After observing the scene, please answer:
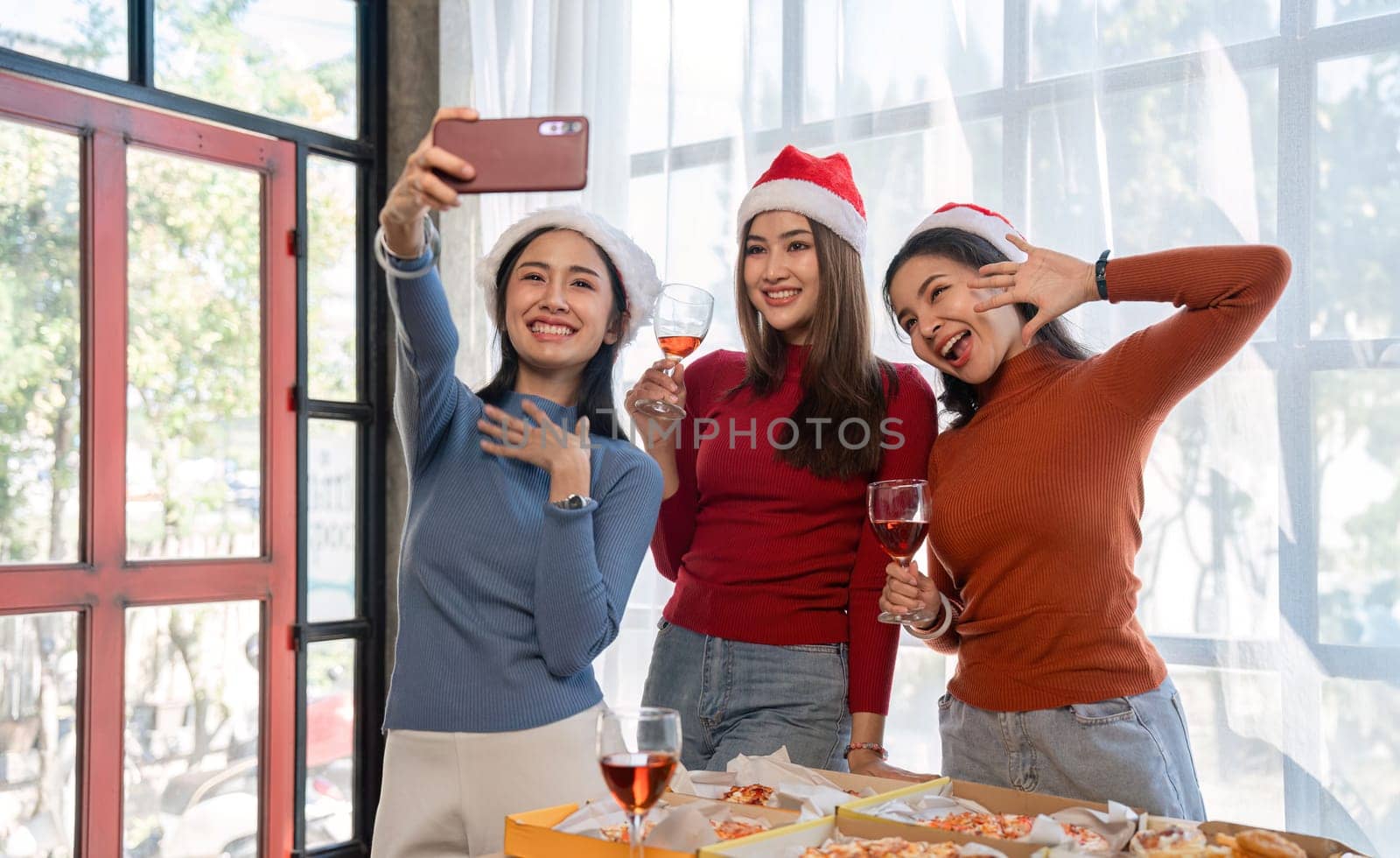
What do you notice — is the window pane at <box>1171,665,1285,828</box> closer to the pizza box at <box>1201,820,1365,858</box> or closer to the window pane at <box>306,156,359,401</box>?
the pizza box at <box>1201,820,1365,858</box>

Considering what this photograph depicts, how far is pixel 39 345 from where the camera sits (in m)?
3.22

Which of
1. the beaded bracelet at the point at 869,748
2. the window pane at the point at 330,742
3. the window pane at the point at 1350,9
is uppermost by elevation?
the window pane at the point at 1350,9

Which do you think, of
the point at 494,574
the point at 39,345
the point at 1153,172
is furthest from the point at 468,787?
the point at 39,345

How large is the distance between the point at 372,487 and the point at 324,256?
0.79 metres

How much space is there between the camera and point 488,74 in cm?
380

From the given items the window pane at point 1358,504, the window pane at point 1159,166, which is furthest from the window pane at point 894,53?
the window pane at point 1358,504

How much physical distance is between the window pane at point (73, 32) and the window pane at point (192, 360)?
0.27 m

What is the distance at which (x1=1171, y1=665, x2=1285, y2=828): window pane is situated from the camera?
2.39 metres

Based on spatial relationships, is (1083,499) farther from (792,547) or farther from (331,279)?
(331,279)

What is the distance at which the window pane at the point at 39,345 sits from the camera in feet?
10.3

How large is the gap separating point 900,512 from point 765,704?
21.0 inches

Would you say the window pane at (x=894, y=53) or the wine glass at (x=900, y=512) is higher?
the window pane at (x=894, y=53)

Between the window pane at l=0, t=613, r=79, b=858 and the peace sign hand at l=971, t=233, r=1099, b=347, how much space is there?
2.69 m

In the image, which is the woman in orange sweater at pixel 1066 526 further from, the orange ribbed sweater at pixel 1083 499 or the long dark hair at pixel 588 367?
the long dark hair at pixel 588 367
